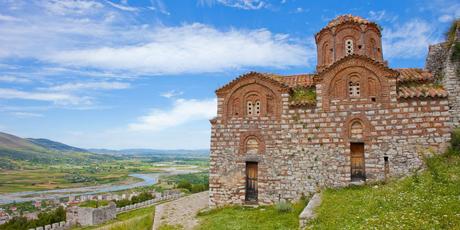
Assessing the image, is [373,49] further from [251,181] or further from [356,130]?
[251,181]

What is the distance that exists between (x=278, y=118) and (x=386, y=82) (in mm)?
5617

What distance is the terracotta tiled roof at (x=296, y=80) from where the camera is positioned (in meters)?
18.1

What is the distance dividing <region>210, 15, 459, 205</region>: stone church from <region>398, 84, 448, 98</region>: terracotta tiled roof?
0.15ft

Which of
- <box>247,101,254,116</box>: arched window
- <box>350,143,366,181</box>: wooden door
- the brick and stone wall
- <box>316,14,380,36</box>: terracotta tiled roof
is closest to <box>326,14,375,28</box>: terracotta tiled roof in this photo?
<box>316,14,380,36</box>: terracotta tiled roof

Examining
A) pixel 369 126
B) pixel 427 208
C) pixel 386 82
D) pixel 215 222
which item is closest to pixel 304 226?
pixel 427 208

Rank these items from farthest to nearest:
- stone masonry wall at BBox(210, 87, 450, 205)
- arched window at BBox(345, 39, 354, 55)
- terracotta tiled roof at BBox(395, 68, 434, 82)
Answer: arched window at BBox(345, 39, 354, 55), terracotta tiled roof at BBox(395, 68, 434, 82), stone masonry wall at BBox(210, 87, 450, 205)

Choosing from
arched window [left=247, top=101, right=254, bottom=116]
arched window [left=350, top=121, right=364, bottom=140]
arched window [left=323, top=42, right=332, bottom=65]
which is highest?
arched window [left=323, top=42, right=332, bottom=65]

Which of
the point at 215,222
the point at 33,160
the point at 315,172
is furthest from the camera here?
the point at 33,160

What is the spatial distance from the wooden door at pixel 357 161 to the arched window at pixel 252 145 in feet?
16.0

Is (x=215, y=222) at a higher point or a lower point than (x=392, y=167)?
lower

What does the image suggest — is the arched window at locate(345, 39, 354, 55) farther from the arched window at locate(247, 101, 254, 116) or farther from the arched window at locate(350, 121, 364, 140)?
the arched window at locate(247, 101, 254, 116)

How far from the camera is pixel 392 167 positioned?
15.1m

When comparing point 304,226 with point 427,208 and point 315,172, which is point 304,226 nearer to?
point 427,208

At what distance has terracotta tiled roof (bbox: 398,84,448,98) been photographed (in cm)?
1464
